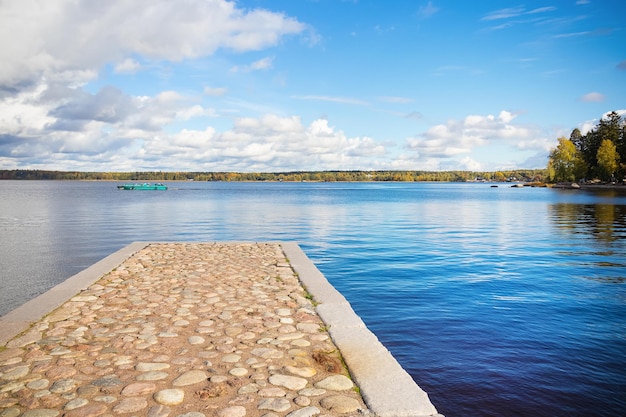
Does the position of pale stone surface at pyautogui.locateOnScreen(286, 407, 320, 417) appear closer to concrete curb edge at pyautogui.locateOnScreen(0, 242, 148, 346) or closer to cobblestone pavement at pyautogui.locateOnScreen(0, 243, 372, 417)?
cobblestone pavement at pyautogui.locateOnScreen(0, 243, 372, 417)

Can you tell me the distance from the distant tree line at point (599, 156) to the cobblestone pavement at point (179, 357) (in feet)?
365

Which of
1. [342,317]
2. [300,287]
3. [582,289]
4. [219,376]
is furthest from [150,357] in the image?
[582,289]

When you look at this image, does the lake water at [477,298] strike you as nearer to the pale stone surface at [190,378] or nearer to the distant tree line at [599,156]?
the pale stone surface at [190,378]

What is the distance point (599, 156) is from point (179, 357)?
11560 centimetres

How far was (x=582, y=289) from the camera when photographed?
1139 centimetres

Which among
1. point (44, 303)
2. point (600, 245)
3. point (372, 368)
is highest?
point (44, 303)

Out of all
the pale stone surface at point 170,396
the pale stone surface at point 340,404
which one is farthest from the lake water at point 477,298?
the pale stone surface at point 170,396

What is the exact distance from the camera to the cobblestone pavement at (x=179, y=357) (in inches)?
171

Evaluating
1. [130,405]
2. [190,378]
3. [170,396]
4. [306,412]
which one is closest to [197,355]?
[190,378]

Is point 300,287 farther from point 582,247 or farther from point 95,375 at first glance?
point 582,247

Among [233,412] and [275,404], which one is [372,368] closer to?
Answer: [275,404]

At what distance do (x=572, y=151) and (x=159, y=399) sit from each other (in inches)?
5228

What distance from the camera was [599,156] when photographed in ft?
334

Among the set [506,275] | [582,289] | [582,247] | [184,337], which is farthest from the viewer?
[582,247]
